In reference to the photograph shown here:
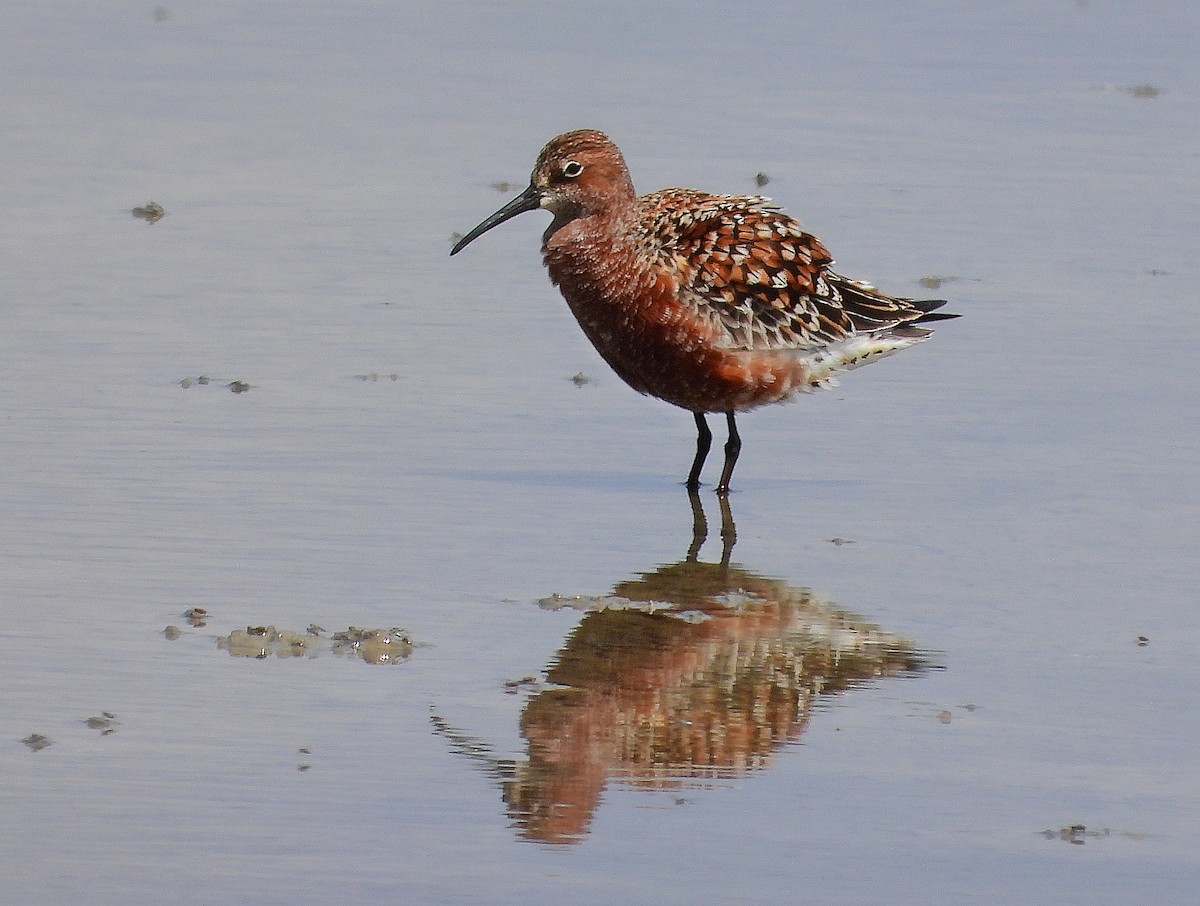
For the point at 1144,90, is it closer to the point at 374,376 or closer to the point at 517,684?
the point at 374,376

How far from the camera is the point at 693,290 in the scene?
29.7ft

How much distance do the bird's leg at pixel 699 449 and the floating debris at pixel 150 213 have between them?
11.8ft

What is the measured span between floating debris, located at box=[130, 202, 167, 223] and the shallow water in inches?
4.1

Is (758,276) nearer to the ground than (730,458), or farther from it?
farther from it

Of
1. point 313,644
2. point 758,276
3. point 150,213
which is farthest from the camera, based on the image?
point 150,213

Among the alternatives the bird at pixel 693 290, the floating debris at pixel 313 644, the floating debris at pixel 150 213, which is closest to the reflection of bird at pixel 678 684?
the floating debris at pixel 313 644

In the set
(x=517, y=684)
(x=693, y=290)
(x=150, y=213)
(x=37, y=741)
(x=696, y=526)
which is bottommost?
(x=37, y=741)

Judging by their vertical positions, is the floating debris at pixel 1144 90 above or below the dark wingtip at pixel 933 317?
above

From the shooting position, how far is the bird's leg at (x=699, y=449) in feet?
29.5

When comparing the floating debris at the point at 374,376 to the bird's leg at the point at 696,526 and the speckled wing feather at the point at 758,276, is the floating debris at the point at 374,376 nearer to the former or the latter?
the speckled wing feather at the point at 758,276

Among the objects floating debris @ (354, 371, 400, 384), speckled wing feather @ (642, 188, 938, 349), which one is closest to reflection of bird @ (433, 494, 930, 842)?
speckled wing feather @ (642, 188, 938, 349)

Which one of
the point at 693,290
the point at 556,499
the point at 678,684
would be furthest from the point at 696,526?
the point at 678,684

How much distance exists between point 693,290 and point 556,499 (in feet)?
3.68

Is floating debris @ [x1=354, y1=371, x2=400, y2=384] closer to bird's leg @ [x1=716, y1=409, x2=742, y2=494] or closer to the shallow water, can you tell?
the shallow water
